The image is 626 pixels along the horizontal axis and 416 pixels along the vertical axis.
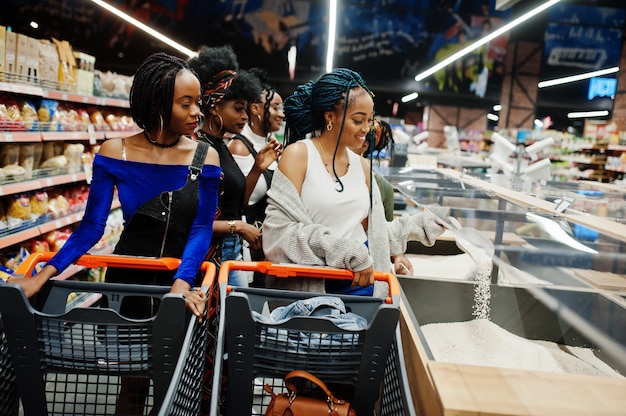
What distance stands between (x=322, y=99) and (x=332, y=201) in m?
0.40

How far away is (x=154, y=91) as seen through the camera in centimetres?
168

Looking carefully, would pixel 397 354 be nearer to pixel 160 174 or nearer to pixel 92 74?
pixel 160 174

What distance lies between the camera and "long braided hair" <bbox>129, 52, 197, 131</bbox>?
5.48 feet

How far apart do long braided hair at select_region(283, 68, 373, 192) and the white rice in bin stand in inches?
32.1

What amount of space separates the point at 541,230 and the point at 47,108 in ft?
11.6

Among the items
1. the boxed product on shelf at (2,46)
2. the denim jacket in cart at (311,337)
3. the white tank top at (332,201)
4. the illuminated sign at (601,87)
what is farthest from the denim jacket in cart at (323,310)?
the illuminated sign at (601,87)

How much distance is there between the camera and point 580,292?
7.27 ft

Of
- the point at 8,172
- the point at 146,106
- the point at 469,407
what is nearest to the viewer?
the point at 469,407

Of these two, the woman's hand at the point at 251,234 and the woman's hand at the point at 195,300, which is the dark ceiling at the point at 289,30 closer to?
the woman's hand at the point at 251,234

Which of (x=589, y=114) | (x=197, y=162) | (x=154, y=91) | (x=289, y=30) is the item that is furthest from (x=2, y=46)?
(x=589, y=114)

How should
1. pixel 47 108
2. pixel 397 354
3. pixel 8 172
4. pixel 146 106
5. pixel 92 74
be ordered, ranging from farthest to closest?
pixel 92 74 < pixel 47 108 < pixel 8 172 < pixel 146 106 < pixel 397 354

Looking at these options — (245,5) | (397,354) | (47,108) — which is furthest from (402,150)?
(245,5)

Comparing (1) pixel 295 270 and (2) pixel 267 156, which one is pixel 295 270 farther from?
(2) pixel 267 156

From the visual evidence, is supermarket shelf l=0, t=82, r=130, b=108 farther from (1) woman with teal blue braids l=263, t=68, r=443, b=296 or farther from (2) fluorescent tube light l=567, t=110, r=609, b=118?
(2) fluorescent tube light l=567, t=110, r=609, b=118
